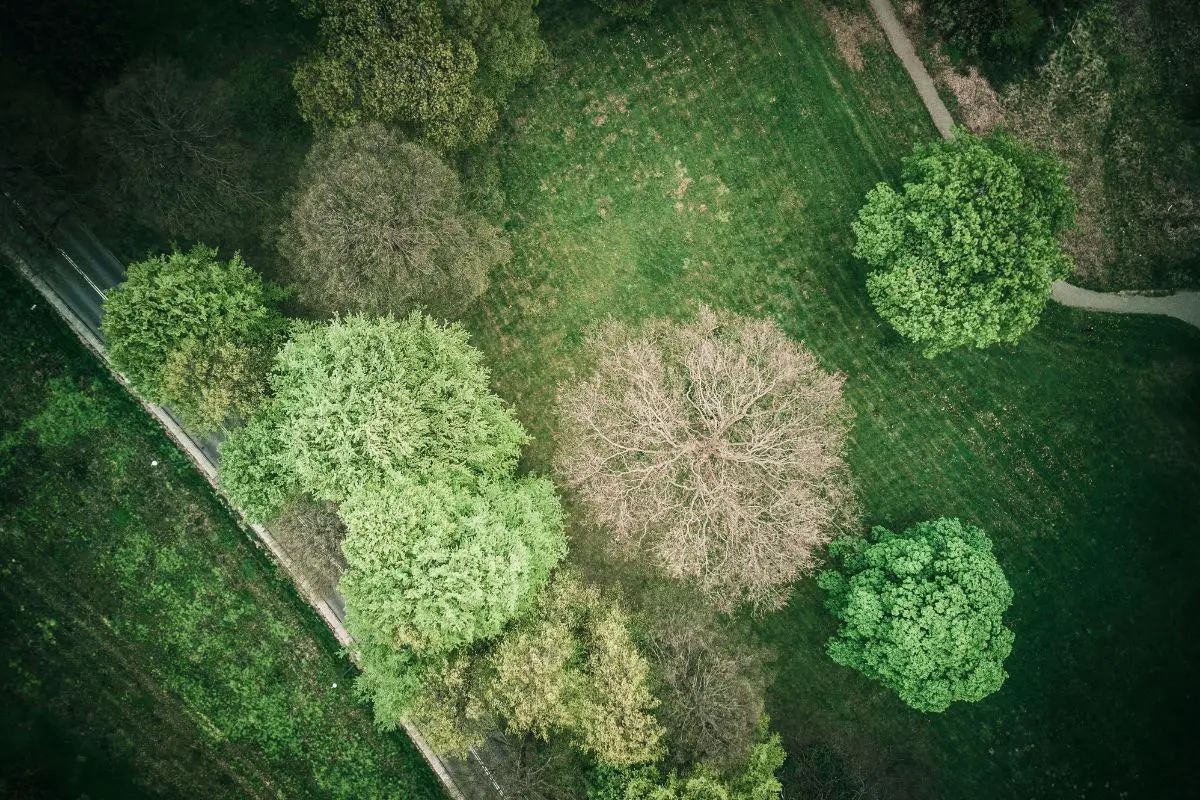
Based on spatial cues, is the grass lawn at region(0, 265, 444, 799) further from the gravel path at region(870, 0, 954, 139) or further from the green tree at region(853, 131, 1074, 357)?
the gravel path at region(870, 0, 954, 139)

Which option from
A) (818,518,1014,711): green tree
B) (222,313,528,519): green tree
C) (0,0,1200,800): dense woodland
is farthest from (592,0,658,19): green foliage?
(818,518,1014,711): green tree

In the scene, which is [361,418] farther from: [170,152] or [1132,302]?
[1132,302]

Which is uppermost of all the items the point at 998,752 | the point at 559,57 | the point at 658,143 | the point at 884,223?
the point at 559,57

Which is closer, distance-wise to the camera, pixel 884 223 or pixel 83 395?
pixel 884 223

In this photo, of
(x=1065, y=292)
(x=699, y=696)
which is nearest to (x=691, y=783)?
(x=699, y=696)

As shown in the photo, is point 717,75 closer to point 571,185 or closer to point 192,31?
point 571,185

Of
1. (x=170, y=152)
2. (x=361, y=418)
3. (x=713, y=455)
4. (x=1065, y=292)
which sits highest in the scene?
(x=170, y=152)

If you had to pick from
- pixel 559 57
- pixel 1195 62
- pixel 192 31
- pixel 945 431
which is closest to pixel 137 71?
pixel 192 31
